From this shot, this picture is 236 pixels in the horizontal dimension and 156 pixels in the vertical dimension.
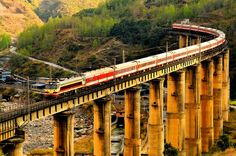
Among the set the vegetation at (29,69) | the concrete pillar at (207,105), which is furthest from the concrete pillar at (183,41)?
the concrete pillar at (207,105)

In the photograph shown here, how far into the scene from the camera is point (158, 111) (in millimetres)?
50656

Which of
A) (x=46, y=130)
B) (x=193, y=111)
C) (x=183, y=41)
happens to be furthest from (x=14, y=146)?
(x=183, y=41)

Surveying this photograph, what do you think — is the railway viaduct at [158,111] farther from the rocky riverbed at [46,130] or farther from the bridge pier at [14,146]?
the rocky riverbed at [46,130]

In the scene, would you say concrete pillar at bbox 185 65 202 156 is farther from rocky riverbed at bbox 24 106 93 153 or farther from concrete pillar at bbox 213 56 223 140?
rocky riverbed at bbox 24 106 93 153

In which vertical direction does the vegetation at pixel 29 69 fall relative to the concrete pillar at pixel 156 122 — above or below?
below

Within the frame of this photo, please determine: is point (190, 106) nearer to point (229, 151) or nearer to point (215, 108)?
point (229, 151)

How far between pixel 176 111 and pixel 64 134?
21417mm

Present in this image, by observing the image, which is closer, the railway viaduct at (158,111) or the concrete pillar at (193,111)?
the railway viaduct at (158,111)

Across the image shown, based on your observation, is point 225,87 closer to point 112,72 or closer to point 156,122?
point 156,122

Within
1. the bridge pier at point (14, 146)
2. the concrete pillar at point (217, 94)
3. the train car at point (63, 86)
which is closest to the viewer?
the bridge pier at point (14, 146)

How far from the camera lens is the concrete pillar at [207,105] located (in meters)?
64.8

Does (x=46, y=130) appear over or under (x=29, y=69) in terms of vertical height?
under

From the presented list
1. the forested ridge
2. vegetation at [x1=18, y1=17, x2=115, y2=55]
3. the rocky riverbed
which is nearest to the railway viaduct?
the rocky riverbed

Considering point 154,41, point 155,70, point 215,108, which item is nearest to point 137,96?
point 155,70
